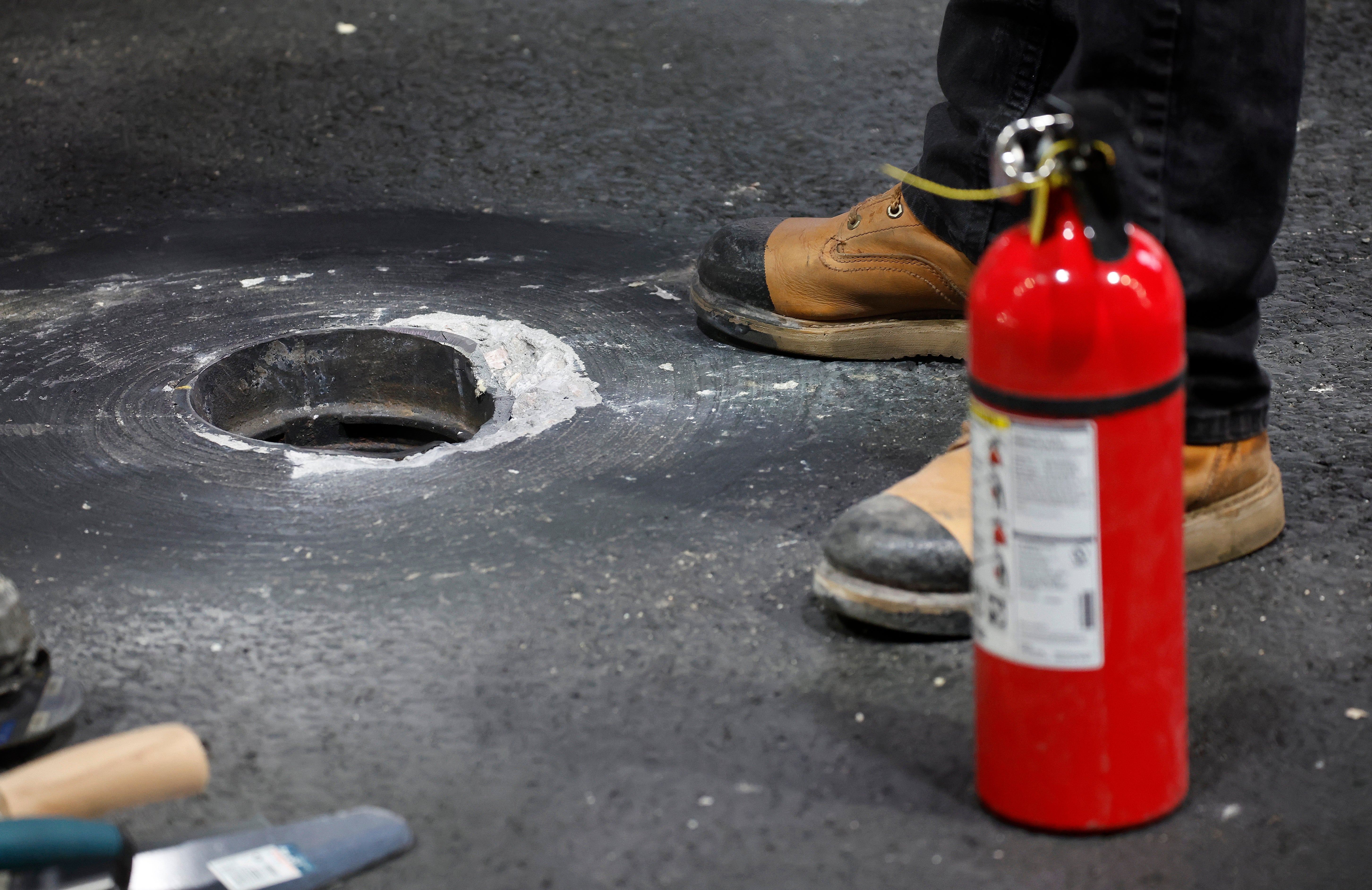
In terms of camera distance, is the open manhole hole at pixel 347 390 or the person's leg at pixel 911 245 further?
the open manhole hole at pixel 347 390

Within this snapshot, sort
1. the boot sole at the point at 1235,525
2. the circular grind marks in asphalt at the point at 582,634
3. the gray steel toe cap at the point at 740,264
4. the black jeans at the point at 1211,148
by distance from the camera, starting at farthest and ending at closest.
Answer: the gray steel toe cap at the point at 740,264 < the boot sole at the point at 1235,525 < the black jeans at the point at 1211,148 < the circular grind marks in asphalt at the point at 582,634

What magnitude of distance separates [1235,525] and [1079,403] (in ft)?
1.98

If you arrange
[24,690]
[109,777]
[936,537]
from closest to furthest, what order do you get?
[109,777]
[24,690]
[936,537]

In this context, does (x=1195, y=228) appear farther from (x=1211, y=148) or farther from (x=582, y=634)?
(x=582, y=634)

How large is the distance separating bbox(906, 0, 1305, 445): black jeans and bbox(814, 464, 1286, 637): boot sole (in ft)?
0.28

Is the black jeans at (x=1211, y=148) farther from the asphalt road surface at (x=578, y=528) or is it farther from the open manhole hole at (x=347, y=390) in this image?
the open manhole hole at (x=347, y=390)

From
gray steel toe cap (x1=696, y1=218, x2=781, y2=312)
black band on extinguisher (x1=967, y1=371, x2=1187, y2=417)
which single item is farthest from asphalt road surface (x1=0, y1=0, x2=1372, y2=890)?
black band on extinguisher (x1=967, y1=371, x2=1187, y2=417)

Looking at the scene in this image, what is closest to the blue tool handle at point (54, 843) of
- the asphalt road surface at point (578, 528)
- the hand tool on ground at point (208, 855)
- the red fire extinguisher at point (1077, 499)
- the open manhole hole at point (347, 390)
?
the hand tool on ground at point (208, 855)

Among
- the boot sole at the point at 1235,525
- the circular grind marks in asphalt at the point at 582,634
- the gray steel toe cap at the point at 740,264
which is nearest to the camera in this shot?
the circular grind marks in asphalt at the point at 582,634

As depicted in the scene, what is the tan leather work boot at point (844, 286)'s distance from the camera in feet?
6.59

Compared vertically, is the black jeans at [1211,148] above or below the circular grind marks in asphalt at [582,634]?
above

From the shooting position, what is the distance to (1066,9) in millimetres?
1714

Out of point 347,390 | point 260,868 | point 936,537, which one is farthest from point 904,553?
point 347,390

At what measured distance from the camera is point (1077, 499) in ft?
3.34
